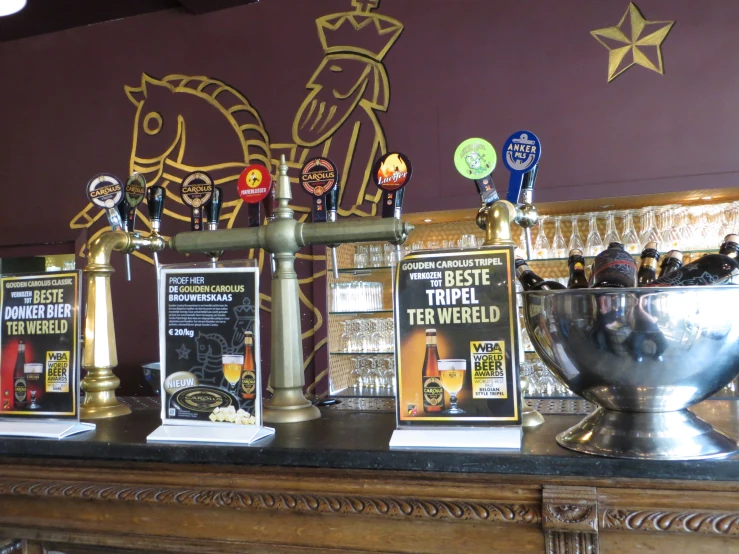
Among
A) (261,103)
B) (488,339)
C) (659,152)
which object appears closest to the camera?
(488,339)

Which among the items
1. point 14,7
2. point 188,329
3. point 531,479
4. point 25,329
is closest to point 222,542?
point 188,329

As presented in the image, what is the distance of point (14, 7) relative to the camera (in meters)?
2.58

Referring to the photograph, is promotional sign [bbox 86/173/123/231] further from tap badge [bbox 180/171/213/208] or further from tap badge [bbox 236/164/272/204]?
tap badge [bbox 236/164/272/204]

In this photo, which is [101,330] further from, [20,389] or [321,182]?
[321,182]

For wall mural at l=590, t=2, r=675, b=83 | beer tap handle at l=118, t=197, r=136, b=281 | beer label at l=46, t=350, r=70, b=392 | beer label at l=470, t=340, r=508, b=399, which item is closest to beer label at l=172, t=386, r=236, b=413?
beer label at l=46, t=350, r=70, b=392

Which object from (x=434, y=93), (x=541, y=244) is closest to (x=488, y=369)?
(x=541, y=244)

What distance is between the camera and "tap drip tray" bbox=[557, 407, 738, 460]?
2.66 feet

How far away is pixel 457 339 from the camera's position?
3.19 feet

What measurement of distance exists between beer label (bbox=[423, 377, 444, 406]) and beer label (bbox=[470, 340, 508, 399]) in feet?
0.18

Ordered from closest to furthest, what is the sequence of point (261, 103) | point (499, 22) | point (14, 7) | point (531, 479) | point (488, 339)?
point (531, 479)
point (488, 339)
point (14, 7)
point (499, 22)
point (261, 103)

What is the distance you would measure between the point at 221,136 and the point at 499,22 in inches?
→ 65.6

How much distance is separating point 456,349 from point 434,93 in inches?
96.5

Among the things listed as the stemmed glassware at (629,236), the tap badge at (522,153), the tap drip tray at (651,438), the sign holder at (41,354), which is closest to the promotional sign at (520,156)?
the tap badge at (522,153)

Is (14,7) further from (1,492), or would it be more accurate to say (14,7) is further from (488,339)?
(488,339)
